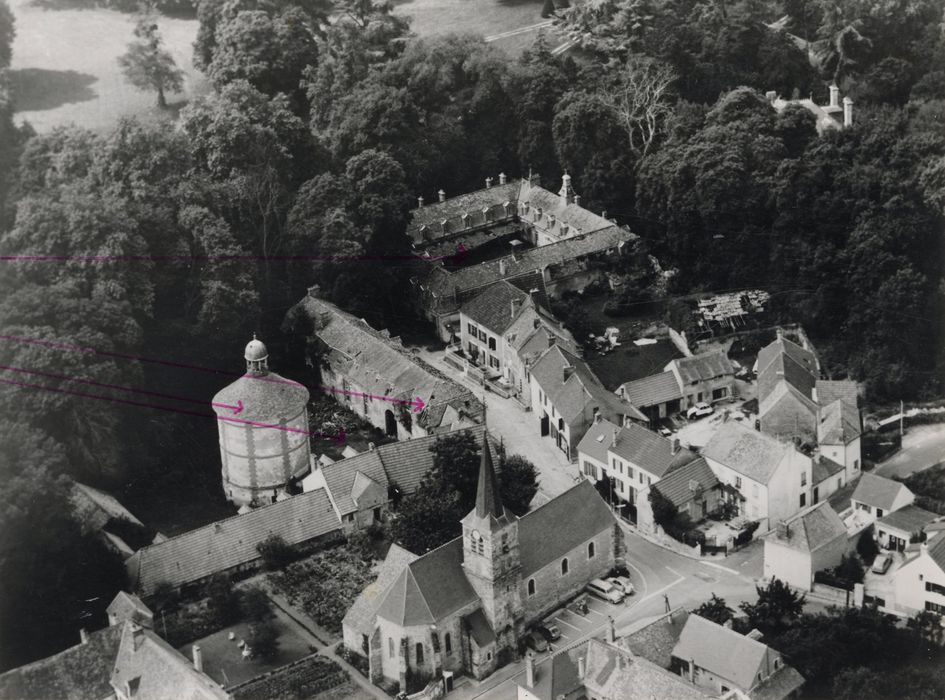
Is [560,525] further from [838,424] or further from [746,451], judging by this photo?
[838,424]

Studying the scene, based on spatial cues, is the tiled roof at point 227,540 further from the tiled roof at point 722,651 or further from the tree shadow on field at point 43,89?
the tree shadow on field at point 43,89

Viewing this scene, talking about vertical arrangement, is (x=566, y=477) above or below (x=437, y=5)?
below

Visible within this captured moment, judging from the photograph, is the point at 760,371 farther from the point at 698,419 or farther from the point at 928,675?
the point at 928,675

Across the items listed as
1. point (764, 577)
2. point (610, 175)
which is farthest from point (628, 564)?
point (610, 175)

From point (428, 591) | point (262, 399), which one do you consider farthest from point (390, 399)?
point (428, 591)

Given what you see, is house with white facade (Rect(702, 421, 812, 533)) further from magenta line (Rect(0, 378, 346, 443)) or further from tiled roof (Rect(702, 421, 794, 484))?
magenta line (Rect(0, 378, 346, 443))

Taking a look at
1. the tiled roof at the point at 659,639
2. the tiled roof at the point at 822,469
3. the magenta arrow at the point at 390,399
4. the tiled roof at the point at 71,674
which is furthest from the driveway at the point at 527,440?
the tiled roof at the point at 71,674

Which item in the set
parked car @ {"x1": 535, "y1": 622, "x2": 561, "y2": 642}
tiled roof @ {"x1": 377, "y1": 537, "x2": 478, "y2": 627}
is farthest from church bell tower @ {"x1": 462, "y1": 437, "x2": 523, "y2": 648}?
parked car @ {"x1": 535, "y1": 622, "x2": 561, "y2": 642}
